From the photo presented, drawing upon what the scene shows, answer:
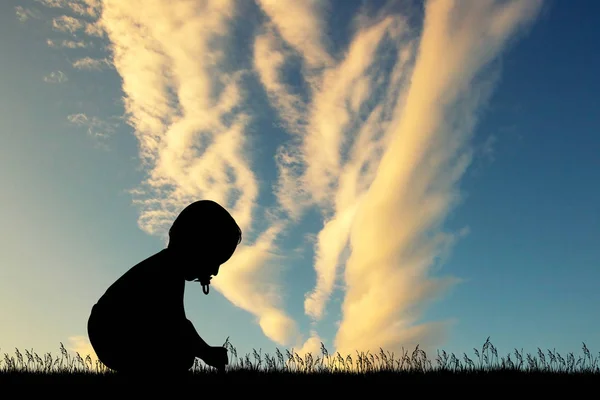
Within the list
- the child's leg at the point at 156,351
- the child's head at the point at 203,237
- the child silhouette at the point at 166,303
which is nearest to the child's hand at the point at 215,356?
the child silhouette at the point at 166,303

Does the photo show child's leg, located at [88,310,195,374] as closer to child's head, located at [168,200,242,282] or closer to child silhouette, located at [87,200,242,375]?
child silhouette, located at [87,200,242,375]

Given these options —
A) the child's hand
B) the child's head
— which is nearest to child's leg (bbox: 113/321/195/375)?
the child's hand

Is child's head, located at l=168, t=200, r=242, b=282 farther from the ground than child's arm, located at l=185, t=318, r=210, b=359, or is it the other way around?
child's head, located at l=168, t=200, r=242, b=282

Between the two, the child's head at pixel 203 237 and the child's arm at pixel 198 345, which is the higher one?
Answer: the child's head at pixel 203 237

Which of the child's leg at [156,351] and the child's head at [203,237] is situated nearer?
the child's leg at [156,351]

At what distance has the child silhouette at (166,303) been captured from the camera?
13.3ft

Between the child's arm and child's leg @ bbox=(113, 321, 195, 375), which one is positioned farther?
the child's arm

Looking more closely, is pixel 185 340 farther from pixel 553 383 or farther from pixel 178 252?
pixel 553 383

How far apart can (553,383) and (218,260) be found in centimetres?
646

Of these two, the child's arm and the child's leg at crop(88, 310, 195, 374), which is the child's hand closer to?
the child's arm

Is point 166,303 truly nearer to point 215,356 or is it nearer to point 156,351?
point 156,351

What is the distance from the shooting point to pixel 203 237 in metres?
4.21

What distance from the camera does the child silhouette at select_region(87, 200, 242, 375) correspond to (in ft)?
13.3

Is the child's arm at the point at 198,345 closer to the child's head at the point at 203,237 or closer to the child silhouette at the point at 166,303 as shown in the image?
the child silhouette at the point at 166,303
